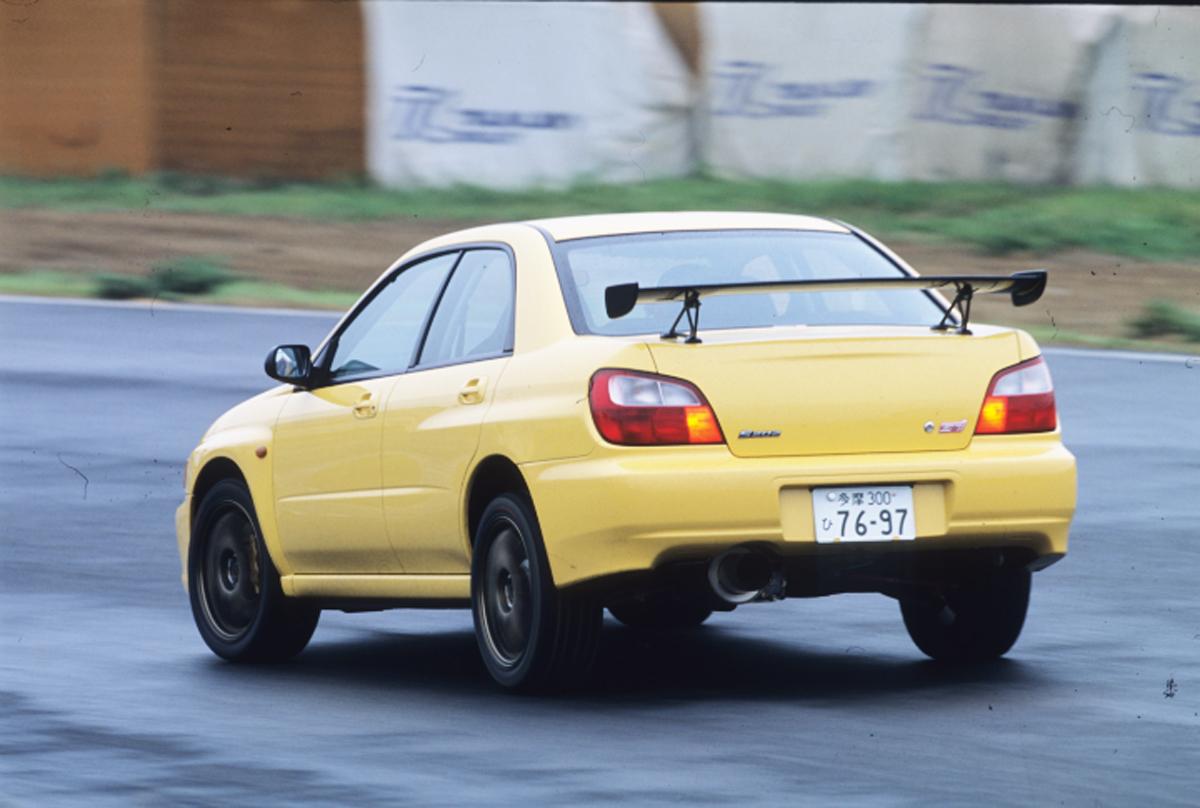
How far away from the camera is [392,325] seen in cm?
977

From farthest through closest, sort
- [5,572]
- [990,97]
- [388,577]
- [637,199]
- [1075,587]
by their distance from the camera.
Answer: [637,199] < [990,97] < [5,572] < [1075,587] < [388,577]

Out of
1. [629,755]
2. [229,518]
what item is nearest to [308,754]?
[629,755]

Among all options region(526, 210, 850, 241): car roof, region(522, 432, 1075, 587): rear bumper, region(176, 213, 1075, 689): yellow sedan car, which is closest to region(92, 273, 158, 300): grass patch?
region(176, 213, 1075, 689): yellow sedan car

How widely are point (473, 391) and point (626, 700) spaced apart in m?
1.12

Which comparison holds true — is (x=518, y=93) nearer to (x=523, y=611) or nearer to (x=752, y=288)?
(x=523, y=611)

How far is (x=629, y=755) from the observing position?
746 centimetres

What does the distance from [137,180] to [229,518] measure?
66.3 ft

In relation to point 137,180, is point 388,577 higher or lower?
lower

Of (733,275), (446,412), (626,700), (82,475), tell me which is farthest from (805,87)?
(626,700)

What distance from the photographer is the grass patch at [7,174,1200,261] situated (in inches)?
1074

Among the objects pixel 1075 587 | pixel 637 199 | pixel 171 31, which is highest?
pixel 171 31

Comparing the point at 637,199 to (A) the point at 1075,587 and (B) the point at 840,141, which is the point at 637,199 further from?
(A) the point at 1075,587

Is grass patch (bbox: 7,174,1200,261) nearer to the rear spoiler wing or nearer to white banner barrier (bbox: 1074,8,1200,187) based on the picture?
white banner barrier (bbox: 1074,8,1200,187)

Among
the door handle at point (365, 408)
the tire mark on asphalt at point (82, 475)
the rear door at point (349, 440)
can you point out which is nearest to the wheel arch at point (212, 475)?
the rear door at point (349, 440)
